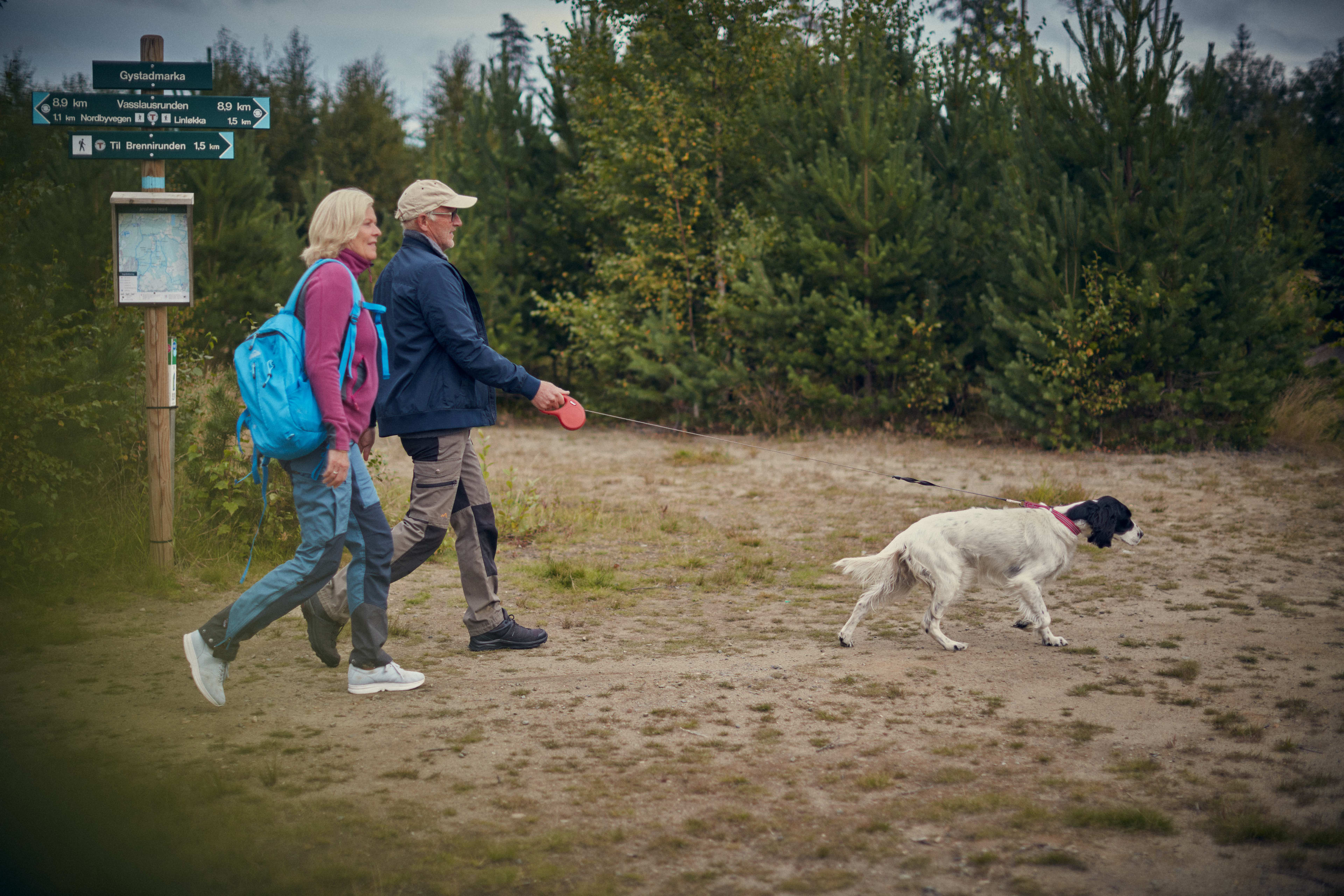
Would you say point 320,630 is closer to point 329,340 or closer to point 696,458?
point 329,340

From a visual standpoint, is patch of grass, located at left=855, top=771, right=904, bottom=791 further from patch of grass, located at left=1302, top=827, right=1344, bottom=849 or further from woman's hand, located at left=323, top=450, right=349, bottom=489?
woman's hand, located at left=323, top=450, right=349, bottom=489

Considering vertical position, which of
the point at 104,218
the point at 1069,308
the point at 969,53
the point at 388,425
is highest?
the point at 969,53

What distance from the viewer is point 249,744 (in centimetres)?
416

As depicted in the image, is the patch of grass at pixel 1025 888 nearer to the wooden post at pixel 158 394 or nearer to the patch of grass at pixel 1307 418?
the wooden post at pixel 158 394

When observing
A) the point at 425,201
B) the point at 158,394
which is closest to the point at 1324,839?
the point at 425,201

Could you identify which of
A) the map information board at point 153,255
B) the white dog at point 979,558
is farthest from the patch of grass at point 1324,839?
the map information board at point 153,255

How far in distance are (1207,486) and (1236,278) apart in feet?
11.7

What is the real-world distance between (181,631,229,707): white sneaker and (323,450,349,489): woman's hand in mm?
923

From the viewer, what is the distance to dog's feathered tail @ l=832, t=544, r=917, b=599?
5773 millimetres

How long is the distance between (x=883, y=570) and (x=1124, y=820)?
2391 millimetres

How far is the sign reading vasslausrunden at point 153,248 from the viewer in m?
6.48

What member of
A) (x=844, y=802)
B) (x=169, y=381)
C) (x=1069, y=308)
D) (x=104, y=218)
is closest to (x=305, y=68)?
(x=104, y=218)

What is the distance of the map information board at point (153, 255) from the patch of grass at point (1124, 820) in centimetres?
586

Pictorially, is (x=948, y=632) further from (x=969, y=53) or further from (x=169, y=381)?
(x=969, y=53)
